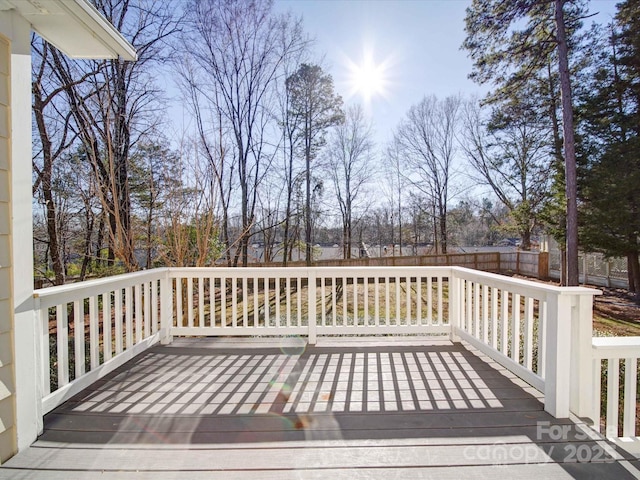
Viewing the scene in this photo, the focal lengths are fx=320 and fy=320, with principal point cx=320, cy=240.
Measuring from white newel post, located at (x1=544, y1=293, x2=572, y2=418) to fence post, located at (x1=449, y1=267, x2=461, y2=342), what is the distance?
137 cm

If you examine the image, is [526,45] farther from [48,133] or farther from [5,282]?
[48,133]

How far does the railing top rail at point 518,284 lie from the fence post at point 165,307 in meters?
3.10

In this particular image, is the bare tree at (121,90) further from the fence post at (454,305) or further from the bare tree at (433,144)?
the bare tree at (433,144)

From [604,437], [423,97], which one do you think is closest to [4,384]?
[604,437]

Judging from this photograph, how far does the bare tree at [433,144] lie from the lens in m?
16.2

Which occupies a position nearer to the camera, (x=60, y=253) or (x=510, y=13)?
(x=60, y=253)

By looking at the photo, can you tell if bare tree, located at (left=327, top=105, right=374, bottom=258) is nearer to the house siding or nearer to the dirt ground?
the dirt ground

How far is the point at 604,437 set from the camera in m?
1.82

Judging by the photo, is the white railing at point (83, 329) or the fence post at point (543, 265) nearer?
the white railing at point (83, 329)

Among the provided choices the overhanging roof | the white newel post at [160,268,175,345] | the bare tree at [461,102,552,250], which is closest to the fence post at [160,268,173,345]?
the white newel post at [160,268,175,345]

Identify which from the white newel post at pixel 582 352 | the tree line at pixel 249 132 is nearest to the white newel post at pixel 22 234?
the tree line at pixel 249 132

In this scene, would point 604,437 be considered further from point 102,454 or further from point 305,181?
point 305,181

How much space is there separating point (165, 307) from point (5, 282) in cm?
191

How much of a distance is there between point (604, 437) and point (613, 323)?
22.7 feet
